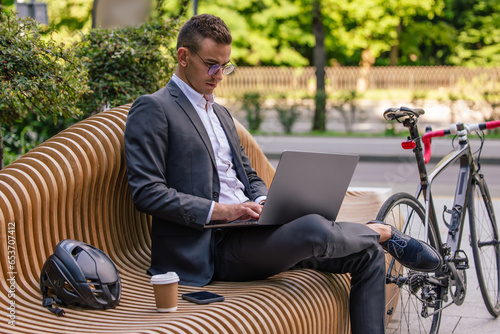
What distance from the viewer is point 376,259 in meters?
3.37

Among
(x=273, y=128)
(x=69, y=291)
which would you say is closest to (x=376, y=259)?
(x=69, y=291)

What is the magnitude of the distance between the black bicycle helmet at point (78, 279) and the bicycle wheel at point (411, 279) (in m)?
1.56

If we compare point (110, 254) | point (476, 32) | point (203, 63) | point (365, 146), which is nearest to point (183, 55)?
point (203, 63)

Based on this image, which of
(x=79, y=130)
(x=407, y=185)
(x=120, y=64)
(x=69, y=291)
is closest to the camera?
(x=69, y=291)

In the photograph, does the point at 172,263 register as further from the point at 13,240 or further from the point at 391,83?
the point at 391,83

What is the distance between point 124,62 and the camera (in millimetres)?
5531

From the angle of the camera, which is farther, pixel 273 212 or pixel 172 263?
pixel 172 263

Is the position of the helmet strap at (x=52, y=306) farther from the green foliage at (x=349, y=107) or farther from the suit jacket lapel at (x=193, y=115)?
the green foliage at (x=349, y=107)

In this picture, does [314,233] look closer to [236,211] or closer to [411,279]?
[236,211]

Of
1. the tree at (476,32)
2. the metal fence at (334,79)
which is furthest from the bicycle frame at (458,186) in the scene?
the tree at (476,32)

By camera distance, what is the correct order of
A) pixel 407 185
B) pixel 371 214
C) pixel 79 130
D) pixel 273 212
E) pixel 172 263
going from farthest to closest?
1. pixel 407 185
2. pixel 371 214
3. pixel 79 130
4. pixel 172 263
5. pixel 273 212

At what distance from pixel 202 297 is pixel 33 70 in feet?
5.90

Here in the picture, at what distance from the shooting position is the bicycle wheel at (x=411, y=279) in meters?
3.90

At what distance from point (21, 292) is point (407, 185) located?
9782 mm
